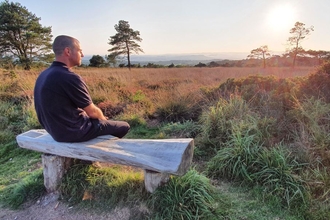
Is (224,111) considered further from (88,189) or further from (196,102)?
(88,189)

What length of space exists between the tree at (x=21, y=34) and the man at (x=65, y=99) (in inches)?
735

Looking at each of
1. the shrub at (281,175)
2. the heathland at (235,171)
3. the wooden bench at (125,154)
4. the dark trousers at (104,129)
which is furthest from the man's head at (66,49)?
the shrub at (281,175)

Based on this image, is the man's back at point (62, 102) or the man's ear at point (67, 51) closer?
the man's back at point (62, 102)

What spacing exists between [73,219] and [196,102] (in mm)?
3512

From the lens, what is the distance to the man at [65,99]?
190 centimetres

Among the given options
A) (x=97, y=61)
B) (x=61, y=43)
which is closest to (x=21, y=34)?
(x=97, y=61)

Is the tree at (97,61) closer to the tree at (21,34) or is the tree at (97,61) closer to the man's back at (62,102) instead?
the tree at (21,34)

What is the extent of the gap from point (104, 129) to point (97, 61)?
25872mm

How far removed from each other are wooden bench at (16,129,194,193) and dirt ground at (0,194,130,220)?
0.52 feet

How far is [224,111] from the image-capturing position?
356 centimetres

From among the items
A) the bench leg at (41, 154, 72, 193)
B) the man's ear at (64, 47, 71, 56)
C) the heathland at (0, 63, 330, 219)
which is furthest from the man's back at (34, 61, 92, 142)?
the heathland at (0, 63, 330, 219)

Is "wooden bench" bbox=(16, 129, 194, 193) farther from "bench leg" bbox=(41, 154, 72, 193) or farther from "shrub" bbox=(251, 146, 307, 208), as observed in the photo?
"shrub" bbox=(251, 146, 307, 208)

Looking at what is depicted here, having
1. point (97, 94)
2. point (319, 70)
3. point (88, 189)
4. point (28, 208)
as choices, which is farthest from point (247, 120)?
point (97, 94)

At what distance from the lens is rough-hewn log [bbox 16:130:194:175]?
1864mm
